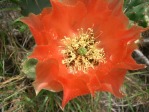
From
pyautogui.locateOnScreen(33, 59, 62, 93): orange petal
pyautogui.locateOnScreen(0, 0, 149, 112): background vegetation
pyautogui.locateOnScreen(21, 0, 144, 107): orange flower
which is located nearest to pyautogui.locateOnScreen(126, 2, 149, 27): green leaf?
pyautogui.locateOnScreen(0, 0, 149, 112): background vegetation

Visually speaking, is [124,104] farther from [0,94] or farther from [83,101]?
[0,94]

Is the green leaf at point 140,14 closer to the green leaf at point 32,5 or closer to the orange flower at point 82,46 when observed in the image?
the orange flower at point 82,46

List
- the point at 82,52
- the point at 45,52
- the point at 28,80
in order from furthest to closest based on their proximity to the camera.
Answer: the point at 28,80, the point at 82,52, the point at 45,52

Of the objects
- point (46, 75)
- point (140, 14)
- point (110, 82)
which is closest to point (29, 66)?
point (46, 75)

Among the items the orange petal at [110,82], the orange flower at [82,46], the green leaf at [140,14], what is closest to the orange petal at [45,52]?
the orange flower at [82,46]

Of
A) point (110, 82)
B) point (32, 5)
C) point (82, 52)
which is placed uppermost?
point (32, 5)

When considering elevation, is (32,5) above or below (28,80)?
above

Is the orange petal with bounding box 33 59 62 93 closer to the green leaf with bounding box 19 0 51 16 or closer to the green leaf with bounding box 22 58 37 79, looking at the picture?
the green leaf with bounding box 22 58 37 79

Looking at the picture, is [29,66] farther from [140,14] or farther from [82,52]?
[140,14]
